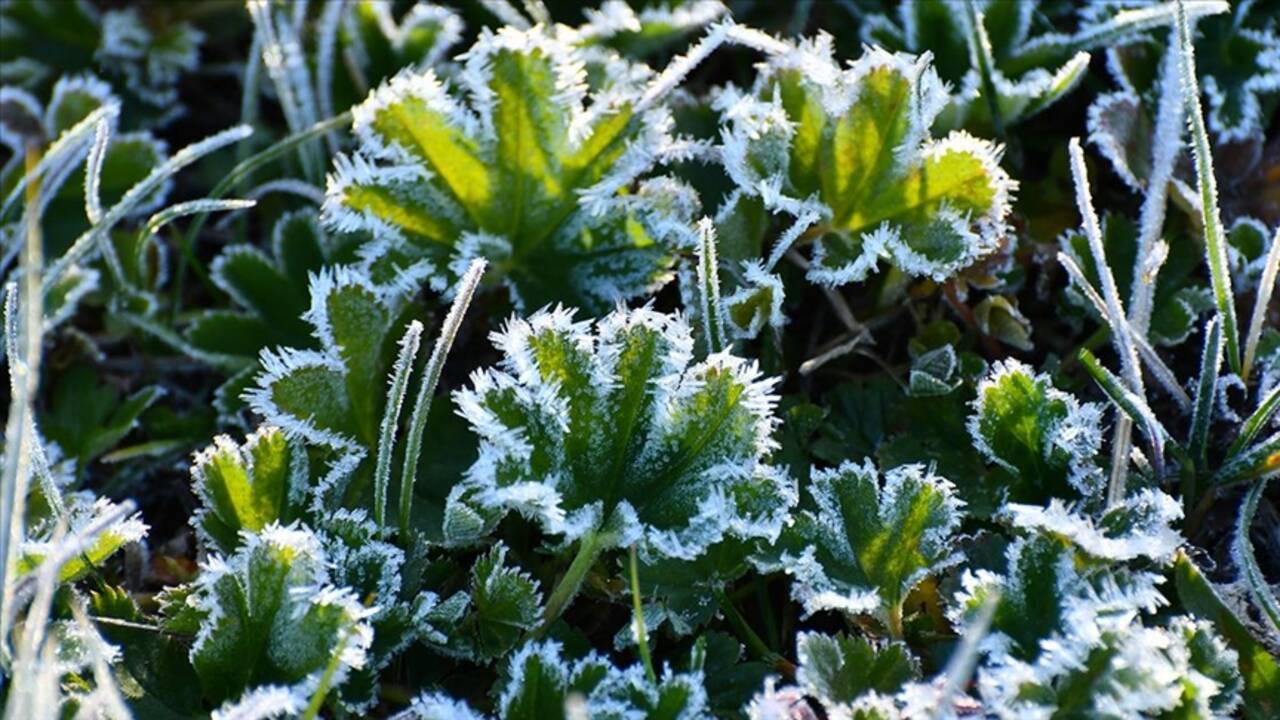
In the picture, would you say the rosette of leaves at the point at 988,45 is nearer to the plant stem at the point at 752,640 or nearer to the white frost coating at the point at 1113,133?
the white frost coating at the point at 1113,133

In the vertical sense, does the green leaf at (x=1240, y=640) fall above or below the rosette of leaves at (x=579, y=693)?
below

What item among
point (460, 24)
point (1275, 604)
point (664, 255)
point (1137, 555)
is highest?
point (460, 24)

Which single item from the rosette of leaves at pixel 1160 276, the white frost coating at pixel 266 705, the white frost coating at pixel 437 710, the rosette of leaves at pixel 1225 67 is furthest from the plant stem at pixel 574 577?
the rosette of leaves at pixel 1225 67

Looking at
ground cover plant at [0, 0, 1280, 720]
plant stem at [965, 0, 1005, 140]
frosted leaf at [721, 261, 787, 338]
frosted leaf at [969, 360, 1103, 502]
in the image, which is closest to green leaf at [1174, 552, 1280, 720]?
ground cover plant at [0, 0, 1280, 720]

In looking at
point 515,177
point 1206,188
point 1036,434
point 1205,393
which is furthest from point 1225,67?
point 515,177

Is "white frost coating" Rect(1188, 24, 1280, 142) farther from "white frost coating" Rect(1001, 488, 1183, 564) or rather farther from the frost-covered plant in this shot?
the frost-covered plant

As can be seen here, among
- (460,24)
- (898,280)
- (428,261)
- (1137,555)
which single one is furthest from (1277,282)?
(460,24)

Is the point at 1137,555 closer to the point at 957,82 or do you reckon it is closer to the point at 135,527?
the point at 957,82
